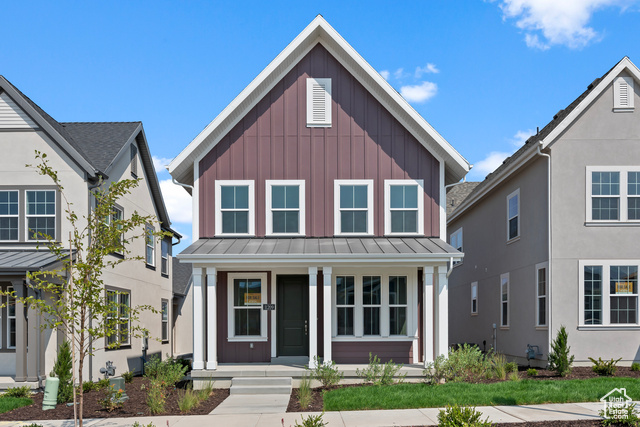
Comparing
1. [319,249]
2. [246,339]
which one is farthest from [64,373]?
[319,249]

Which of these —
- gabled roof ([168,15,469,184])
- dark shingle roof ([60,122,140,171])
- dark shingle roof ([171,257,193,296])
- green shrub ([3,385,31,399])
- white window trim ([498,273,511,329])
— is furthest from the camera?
dark shingle roof ([171,257,193,296])

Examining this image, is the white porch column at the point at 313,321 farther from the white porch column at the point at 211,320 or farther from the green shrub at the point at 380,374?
the white porch column at the point at 211,320

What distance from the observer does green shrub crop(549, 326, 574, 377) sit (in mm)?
15875

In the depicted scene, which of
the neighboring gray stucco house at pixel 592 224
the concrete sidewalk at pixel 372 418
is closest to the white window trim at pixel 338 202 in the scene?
the neighboring gray stucco house at pixel 592 224

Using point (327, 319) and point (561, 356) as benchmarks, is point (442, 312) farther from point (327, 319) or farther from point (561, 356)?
point (561, 356)

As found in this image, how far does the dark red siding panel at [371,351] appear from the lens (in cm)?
1716

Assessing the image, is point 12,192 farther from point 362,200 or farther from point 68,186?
point 362,200

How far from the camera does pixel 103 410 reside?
13.3 m

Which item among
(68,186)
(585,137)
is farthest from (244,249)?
(585,137)

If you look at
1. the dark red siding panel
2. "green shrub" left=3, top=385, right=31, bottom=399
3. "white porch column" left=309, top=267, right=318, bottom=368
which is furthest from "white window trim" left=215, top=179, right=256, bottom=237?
"green shrub" left=3, top=385, right=31, bottom=399

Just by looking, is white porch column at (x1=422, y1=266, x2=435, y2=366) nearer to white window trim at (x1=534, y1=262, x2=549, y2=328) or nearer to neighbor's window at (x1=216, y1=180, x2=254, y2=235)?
white window trim at (x1=534, y1=262, x2=549, y2=328)

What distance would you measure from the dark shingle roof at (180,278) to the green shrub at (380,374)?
1543 cm

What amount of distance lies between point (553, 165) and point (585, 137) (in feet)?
3.87

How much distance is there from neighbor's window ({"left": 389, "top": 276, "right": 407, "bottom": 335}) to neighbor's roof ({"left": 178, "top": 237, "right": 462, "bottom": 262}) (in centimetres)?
121
